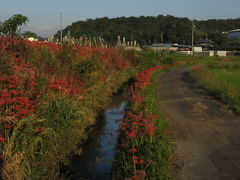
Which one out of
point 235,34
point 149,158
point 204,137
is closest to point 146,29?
point 235,34

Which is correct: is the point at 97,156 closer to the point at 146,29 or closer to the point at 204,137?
the point at 204,137

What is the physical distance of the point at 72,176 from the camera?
712 cm

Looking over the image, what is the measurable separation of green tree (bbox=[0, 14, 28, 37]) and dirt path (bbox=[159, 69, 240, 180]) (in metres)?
6.78

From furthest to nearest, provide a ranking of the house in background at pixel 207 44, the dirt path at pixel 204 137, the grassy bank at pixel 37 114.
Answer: the house in background at pixel 207 44, the grassy bank at pixel 37 114, the dirt path at pixel 204 137

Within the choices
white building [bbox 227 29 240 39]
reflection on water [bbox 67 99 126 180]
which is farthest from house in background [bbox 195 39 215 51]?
reflection on water [bbox 67 99 126 180]

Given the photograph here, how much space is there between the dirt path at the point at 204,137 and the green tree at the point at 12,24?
6.78 m

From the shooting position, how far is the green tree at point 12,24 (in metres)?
11.6

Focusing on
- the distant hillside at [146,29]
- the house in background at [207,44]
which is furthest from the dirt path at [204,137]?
the house in background at [207,44]

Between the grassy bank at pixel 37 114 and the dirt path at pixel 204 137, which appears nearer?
the dirt path at pixel 204 137

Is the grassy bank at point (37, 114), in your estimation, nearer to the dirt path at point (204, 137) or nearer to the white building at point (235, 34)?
the dirt path at point (204, 137)

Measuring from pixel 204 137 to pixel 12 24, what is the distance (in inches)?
335

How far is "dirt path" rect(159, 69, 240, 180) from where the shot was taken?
6070 mm

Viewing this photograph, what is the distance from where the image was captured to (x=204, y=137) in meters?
8.23

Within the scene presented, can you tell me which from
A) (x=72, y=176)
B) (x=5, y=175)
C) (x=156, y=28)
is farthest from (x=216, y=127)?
(x=156, y=28)
